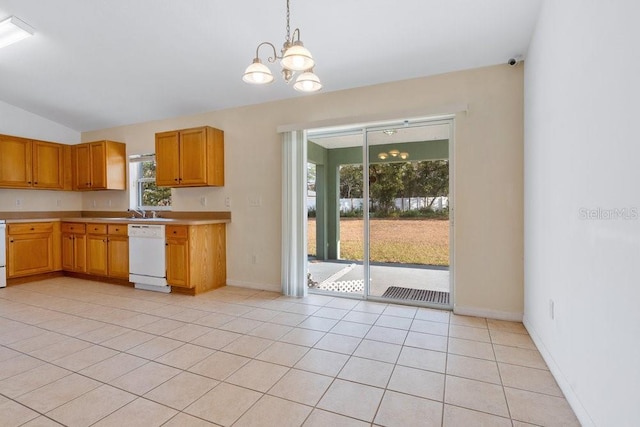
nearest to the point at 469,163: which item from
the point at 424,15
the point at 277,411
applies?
the point at 424,15

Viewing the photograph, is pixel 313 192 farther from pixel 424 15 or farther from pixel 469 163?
pixel 424 15

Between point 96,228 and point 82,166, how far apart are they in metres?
1.36

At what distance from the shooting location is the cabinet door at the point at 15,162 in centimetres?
452

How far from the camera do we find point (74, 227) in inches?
187

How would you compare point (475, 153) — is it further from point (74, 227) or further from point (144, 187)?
point (74, 227)

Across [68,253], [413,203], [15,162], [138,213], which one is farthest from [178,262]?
[15,162]

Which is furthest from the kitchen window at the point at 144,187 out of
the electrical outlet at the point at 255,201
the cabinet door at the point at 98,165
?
the electrical outlet at the point at 255,201

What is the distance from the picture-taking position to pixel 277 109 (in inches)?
158

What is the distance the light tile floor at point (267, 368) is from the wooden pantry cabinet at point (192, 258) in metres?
0.54

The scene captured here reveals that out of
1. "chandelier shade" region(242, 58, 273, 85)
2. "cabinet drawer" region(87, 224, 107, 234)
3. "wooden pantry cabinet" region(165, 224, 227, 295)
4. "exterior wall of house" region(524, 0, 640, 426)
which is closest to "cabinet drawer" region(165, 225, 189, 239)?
"wooden pantry cabinet" region(165, 224, 227, 295)

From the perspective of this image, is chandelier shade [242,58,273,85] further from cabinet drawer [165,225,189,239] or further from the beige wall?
cabinet drawer [165,225,189,239]

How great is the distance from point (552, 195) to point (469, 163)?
1061mm

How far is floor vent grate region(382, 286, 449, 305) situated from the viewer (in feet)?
11.6

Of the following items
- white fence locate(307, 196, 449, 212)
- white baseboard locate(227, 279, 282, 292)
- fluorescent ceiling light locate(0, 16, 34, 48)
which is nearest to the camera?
fluorescent ceiling light locate(0, 16, 34, 48)
